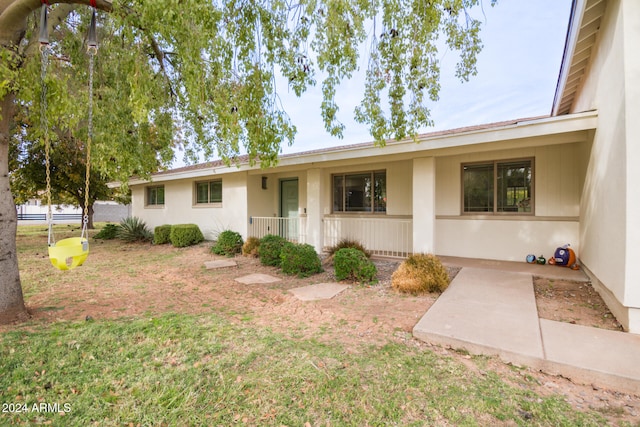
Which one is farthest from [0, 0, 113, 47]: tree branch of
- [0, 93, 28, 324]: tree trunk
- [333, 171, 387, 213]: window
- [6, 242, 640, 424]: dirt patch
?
[333, 171, 387, 213]: window

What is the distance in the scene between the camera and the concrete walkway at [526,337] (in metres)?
2.54

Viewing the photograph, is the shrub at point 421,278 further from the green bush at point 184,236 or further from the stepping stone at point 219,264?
the green bush at point 184,236

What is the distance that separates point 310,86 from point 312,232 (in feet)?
14.4

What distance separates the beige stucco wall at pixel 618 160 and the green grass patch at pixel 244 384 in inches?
83.3

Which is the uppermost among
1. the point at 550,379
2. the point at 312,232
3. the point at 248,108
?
the point at 248,108

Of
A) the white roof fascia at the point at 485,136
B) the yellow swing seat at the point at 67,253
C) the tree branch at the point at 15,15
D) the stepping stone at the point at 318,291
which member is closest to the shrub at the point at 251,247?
the white roof fascia at the point at 485,136

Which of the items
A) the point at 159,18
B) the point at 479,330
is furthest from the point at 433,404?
the point at 159,18

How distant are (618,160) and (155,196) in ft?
48.7

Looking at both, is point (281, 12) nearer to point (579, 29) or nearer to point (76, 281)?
point (579, 29)

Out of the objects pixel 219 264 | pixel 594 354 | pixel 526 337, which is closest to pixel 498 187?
pixel 526 337

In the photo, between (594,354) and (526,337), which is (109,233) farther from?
(594,354)

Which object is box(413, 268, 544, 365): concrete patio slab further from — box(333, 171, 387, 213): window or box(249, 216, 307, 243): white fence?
box(249, 216, 307, 243): white fence

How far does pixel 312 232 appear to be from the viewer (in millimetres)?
8422

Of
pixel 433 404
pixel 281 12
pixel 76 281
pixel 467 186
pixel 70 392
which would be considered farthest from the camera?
pixel 467 186
